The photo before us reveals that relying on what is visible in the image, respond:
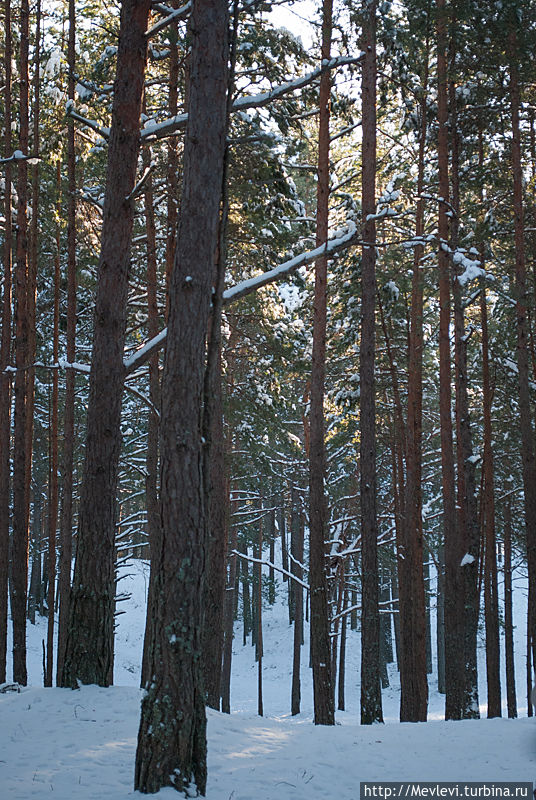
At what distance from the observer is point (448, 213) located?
38.4ft

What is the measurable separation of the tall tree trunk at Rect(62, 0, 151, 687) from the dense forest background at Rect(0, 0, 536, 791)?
0.03m

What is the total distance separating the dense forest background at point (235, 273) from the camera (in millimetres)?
5469

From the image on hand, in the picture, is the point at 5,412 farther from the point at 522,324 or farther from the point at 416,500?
the point at 522,324

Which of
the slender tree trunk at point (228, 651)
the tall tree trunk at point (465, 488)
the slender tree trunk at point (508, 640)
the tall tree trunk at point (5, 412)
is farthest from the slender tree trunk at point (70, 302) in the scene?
the slender tree trunk at point (508, 640)

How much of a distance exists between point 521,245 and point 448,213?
138cm

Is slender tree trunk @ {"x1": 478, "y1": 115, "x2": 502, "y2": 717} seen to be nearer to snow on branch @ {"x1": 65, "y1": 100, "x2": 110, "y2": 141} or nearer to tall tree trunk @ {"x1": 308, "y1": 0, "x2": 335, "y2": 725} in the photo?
tall tree trunk @ {"x1": 308, "y1": 0, "x2": 335, "y2": 725}

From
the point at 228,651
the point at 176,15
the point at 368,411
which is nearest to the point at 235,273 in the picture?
the point at 368,411

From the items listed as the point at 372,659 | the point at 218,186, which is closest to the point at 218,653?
the point at 372,659

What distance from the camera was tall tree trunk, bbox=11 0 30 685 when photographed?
37.6 feet

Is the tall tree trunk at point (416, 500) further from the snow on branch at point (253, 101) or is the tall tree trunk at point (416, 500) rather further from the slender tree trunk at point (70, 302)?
the slender tree trunk at point (70, 302)

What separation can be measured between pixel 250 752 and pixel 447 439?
23.7ft

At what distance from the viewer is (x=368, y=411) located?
11203 millimetres

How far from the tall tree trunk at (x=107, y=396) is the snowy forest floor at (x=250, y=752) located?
0.56 m

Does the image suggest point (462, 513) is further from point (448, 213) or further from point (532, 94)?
point (532, 94)
